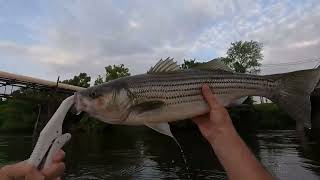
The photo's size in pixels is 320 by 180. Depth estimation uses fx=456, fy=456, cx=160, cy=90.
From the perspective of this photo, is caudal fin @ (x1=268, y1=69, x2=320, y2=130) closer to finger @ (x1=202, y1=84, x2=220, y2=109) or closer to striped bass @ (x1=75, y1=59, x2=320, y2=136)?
striped bass @ (x1=75, y1=59, x2=320, y2=136)

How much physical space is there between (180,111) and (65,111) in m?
0.91

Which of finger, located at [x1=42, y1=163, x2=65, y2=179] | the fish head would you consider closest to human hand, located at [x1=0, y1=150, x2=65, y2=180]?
finger, located at [x1=42, y1=163, x2=65, y2=179]

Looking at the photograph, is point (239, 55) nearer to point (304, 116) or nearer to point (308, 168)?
point (308, 168)

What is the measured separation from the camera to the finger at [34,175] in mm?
3524

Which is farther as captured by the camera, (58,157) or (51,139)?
(58,157)

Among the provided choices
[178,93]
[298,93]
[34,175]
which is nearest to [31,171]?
[34,175]

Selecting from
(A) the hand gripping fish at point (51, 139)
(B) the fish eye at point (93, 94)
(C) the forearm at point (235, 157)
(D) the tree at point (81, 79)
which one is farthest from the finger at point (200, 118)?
(D) the tree at point (81, 79)

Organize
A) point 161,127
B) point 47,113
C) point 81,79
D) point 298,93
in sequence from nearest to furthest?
point 161,127 → point 298,93 → point 47,113 → point 81,79

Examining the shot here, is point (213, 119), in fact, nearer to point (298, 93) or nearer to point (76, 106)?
point (298, 93)

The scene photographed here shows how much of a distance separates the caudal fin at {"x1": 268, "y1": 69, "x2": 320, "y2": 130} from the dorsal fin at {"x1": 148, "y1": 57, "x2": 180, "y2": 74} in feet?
2.95

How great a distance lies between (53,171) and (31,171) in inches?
9.3

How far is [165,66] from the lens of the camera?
3885mm

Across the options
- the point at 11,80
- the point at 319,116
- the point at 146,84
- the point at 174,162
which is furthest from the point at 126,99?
the point at 319,116

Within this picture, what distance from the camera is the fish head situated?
3.50m
